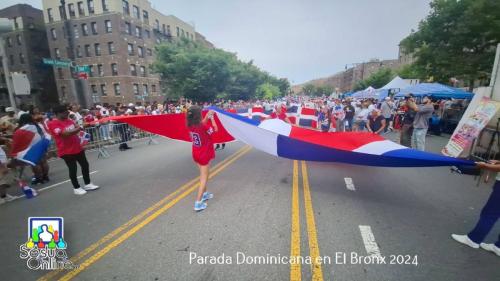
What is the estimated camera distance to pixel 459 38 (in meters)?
15.4

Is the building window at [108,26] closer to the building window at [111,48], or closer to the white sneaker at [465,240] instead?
the building window at [111,48]

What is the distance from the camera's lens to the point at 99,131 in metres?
9.91

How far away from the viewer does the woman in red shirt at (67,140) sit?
458 centimetres

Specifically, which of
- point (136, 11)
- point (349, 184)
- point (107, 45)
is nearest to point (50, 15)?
point (107, 45)

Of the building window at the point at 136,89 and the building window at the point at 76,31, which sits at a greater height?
the building window at the point at 76,31

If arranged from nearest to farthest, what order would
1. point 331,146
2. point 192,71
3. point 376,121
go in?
point 331,146, point 376,121, point 192,71

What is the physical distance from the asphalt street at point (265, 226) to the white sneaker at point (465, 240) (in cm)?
9

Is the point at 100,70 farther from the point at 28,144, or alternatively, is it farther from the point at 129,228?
the point at 129,228

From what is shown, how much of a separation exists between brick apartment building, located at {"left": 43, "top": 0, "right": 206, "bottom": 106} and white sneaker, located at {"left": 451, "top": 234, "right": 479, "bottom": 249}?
112 ft

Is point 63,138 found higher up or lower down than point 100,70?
lower down

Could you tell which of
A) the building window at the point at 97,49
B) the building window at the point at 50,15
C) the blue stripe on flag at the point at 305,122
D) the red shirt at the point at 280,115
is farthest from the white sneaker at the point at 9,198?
the building window at the point at 50,15

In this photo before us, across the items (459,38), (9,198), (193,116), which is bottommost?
(9,198)

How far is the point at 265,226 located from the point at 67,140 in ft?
14.7
